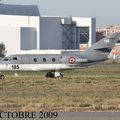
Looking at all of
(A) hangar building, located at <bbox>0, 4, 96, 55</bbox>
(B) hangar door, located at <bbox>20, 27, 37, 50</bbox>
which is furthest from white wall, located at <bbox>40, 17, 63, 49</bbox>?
(B) hangar door, located at <bbox>20, 27, 37, 50</bbox>

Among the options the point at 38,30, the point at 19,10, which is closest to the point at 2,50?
the point at 38,30

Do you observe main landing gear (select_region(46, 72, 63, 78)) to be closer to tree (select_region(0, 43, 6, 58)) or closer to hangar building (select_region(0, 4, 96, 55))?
tree (select_region(0, 43, 6, 58))

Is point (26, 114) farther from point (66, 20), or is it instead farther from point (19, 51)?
point (66, 20)

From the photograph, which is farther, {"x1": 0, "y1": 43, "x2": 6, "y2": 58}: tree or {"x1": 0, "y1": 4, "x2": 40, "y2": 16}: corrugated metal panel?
{"x1": 0, "y1": 4, "x2": 40, "y2": 16}: corrugated metal panel

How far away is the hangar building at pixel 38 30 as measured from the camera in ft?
526

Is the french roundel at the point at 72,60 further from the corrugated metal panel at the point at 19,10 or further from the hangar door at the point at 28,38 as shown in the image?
the corrugated metal panel at the point at 19,10

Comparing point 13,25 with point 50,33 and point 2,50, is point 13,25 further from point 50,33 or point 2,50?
point 50,33

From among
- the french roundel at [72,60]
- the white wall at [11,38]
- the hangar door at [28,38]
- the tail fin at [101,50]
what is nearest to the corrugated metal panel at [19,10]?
the hangar door at [28,38]

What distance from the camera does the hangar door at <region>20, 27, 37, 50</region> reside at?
160875 mm

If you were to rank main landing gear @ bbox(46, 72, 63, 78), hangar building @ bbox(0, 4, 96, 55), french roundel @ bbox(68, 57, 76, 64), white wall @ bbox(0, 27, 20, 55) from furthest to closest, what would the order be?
hangar building @ bbox(0, 4, 96, 55)
white wall @ bbox(0, 27, 20, 55)
french roundel @ bbox(68, 57, 76, 64)
main landing gear @ bbox(46, 72, 63, 78)

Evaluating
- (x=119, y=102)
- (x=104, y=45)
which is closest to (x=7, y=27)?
(x=104, y=45)

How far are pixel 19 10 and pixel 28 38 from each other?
23.2 meters

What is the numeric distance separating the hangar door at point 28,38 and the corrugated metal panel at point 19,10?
1796 centimetres

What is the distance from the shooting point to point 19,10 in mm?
185000
